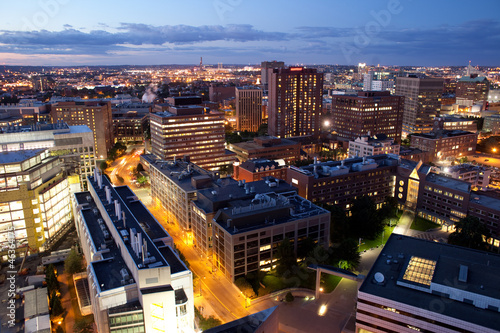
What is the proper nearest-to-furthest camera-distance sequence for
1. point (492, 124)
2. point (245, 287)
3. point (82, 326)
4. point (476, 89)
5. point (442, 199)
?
point (82, 326)
point (245, 287)
point (442, 199)
point (492, 124)
point (476, 89)

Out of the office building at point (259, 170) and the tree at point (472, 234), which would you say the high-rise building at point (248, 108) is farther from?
the tree at point (472, 234)

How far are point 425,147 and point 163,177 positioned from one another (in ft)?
196

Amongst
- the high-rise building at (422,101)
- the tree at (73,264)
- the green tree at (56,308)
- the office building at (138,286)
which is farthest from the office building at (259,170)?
the high-rise building at (422,101)

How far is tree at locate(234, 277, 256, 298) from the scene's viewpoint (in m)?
35.2

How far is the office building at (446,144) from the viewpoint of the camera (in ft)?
275

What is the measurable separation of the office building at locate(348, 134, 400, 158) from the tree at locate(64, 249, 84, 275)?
58022mm

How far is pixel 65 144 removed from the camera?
54.4 meters

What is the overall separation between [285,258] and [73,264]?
69.3ft

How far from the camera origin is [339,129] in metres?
101

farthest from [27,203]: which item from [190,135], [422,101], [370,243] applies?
[422,101]

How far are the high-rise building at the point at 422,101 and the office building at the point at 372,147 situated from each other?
39884 millimetres

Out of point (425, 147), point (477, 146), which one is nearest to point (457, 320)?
point (425, 147)

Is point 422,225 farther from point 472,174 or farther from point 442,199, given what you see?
point 472,174

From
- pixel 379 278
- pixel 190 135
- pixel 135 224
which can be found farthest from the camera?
pixel 190 135
